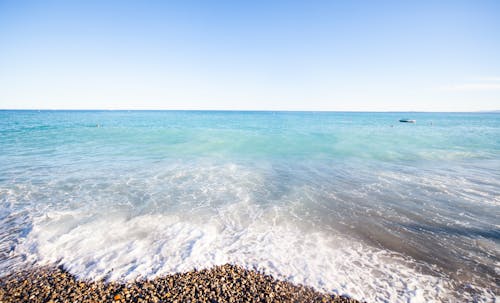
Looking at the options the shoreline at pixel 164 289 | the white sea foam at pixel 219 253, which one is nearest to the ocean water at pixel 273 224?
the white sea foam at pixel 219 253

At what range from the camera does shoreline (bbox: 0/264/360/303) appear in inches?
180

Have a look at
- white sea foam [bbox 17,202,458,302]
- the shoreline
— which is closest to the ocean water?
white sea foam [bbox 17,202,458,302]

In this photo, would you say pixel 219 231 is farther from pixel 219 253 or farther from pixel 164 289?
pixel 164 289

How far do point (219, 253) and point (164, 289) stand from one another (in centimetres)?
178

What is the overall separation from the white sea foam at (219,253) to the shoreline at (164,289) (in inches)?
10.9

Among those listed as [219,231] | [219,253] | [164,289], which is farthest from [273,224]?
[164,289]

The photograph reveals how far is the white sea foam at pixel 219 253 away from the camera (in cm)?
530

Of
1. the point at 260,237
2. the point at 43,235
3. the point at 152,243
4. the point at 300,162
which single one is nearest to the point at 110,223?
the point at 43,235

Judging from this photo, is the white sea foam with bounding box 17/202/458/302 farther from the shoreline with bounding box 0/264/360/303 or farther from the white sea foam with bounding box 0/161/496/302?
the shoreline with bounding box 0/264/360/303

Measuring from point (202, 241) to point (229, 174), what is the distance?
300 inches

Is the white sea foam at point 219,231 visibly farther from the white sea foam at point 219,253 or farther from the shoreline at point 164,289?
the shoreline at point 164,289

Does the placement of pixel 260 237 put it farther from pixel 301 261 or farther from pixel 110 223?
pixel 110 223

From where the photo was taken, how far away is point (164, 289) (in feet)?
15.8

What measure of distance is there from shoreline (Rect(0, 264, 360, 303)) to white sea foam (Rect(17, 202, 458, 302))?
0.28m
